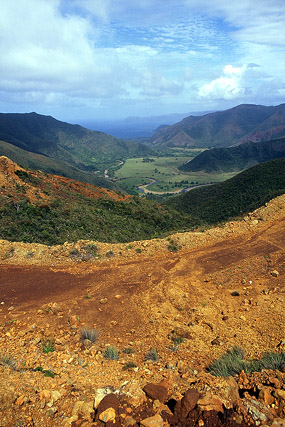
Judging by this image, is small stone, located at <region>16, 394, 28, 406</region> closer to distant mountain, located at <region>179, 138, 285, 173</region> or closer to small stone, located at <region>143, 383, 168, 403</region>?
small stone, located at <region>143, 383, 168, 403</region>

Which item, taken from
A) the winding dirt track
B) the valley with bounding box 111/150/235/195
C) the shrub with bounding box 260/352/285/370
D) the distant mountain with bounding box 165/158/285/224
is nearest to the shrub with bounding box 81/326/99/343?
the winding dirt track

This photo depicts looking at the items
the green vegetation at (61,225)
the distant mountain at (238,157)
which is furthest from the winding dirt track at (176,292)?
the distant mountain at (238,157)

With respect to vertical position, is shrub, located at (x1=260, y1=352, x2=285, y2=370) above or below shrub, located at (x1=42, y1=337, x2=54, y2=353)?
above

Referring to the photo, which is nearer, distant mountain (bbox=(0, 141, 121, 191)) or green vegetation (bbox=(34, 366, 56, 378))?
green vegetation (bbox=(34, 366, 56, 378))

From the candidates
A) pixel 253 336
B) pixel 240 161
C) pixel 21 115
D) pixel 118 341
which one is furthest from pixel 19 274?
pixel 21 115

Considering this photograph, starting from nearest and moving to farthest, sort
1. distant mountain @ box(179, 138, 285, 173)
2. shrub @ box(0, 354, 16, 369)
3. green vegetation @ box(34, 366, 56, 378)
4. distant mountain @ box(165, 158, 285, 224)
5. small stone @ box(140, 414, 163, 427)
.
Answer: small stone @ box(140, 414, 163, 427) → green vegetation @ box(34, 366, 56, 378) → shrub @ box(0, 354, 16, 369) → distant mountain @ box(165, 158, 285, 224) → distant mountain @ box(179, 138, 285, 173)

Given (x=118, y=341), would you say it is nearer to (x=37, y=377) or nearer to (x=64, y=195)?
(x=37, y=377)
